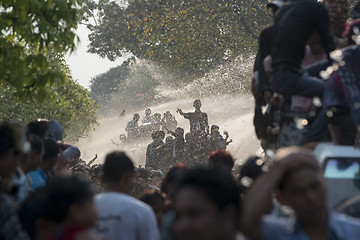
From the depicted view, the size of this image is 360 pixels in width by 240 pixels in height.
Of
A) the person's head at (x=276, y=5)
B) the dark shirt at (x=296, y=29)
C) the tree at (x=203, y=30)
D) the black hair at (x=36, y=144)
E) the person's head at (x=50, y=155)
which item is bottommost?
the person's head at (x=50, y=155)

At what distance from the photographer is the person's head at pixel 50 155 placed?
6.68 meters

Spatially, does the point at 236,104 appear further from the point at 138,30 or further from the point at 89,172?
the point at 89,172

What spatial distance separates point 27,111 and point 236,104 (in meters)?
9.43

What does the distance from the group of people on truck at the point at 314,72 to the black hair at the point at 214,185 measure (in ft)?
5.87

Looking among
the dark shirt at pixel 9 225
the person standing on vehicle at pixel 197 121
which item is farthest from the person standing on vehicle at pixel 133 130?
the dark shirt at pixel 9 225

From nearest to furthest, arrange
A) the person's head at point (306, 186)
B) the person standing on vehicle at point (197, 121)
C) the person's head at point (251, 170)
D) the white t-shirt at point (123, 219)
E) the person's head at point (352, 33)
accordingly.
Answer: the person's head at point (306, 186), the white t-shirt at point (123, 219), the person's head at point (251, 170), the person's head at point (352, 33), the person standing on vehicle at point (197, 121)

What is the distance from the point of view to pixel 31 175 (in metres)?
6.11

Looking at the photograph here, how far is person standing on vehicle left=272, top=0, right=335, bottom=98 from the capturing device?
5.16 metres

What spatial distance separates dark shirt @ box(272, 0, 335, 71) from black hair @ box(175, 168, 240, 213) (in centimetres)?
211

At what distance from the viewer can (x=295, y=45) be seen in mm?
5172

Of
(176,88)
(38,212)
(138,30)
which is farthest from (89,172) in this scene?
(176,88)

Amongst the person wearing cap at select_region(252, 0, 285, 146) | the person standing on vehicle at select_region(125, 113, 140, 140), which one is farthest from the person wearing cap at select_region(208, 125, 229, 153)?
the person wearing cap at select_region(252, 0, 285, 146)

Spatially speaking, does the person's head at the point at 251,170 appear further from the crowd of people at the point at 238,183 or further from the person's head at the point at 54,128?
the person's head at the point at 54,128

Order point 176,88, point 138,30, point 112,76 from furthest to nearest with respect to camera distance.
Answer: point 112,76 → point 176,88 → point 138,30
